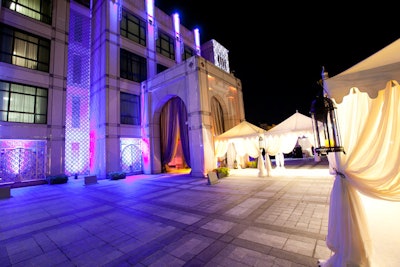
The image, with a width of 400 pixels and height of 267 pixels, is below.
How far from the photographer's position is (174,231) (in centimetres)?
417

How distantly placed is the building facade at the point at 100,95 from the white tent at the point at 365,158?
9616 millimetres

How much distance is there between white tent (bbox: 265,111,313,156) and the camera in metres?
10.6

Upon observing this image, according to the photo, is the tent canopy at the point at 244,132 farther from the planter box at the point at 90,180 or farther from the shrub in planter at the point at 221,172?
the planter box at the point at 90,180

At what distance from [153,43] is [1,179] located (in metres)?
16.0

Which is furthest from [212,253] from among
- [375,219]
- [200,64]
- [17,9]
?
[17,9]

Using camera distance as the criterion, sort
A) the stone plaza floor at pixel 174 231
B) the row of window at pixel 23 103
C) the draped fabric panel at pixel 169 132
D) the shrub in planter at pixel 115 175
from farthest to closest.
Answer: the draped fabric panel at pixel 169 132, the shrub in planter at pixel 115 175, the row of window at pixel 23 103, the stone plaza floor at pixel 174 231

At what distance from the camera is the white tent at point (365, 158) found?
2.55 meters

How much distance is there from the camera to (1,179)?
11.1 meters

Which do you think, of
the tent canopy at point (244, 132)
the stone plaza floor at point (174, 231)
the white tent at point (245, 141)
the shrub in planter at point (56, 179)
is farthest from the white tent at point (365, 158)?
the shrub in planter at point (56, 179)

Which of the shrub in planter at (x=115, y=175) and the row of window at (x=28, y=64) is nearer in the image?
the row of window at (x=28, y=64)

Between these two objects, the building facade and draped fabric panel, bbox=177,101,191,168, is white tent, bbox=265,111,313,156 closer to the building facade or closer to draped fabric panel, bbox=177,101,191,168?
the building facade

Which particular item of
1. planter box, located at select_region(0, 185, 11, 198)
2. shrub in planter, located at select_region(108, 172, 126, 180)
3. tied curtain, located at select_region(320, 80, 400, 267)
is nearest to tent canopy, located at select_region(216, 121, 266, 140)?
shrub in planter, located at select_region(108, 172, 126, 180)

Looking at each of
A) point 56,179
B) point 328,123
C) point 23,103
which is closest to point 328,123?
point 328,123

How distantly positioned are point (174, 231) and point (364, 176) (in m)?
3.72
